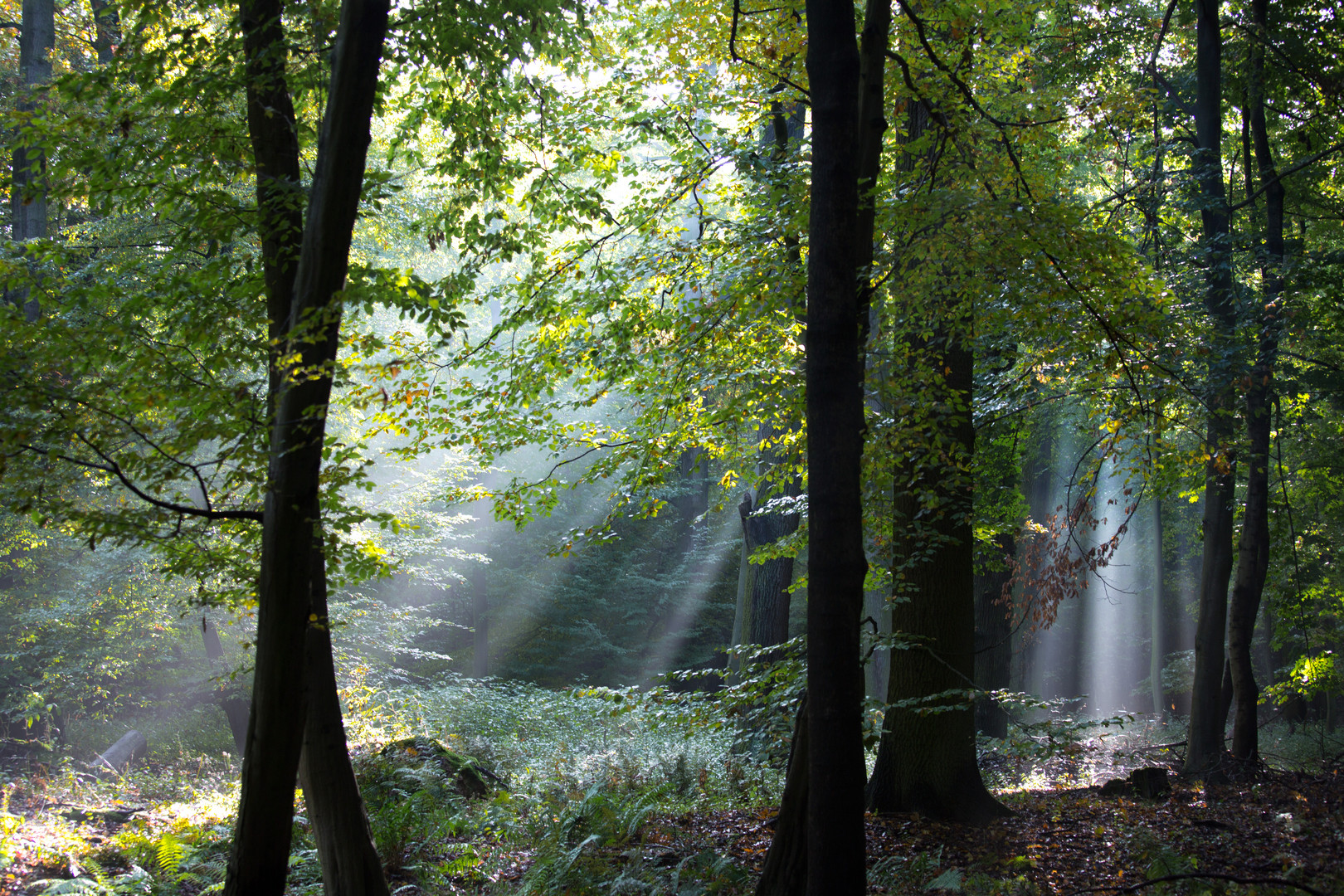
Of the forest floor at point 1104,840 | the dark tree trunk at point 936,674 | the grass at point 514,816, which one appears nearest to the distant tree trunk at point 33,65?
the grass at point 514,816

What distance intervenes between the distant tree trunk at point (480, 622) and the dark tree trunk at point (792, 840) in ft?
66.2

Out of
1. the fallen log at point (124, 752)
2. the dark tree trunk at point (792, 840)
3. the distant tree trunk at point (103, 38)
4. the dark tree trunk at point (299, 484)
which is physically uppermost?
the distant tree trunk at point (103, 38)

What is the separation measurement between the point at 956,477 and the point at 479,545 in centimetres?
2141

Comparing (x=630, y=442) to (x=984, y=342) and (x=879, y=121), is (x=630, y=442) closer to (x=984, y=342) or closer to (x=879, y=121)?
(x=879, y=121)

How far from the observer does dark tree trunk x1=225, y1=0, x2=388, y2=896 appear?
14.3ft

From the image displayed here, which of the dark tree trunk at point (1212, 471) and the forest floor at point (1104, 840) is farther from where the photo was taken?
the dark tree trunk at point (1212, 471)

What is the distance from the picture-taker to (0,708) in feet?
43.4

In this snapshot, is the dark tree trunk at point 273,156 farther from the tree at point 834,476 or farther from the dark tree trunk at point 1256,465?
the dark tree trunk at point 1256,465

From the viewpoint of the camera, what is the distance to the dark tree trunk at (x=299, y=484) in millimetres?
4363

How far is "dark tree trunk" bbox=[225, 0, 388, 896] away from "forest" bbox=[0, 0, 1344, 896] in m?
0.03

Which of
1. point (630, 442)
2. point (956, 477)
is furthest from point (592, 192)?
point (956, 477)

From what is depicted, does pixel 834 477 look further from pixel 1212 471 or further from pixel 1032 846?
pixel 1212 471

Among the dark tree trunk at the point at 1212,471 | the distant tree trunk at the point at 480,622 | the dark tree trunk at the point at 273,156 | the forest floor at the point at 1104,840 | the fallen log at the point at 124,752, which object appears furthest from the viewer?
the distant tree trunk at the point at 480,622

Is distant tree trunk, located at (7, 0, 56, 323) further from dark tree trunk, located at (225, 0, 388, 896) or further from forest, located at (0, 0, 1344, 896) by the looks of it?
dark tree trunk, located at (225, 0, 388, 896)
